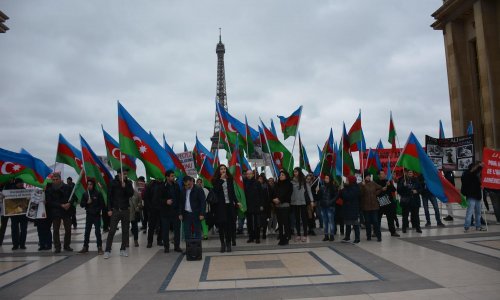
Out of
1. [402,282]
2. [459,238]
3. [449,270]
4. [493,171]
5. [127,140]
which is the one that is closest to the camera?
[402,282]

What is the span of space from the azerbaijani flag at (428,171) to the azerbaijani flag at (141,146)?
6468mm

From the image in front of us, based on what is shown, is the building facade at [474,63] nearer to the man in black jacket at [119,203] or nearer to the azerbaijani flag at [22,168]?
the man in black jacket at [119,203]

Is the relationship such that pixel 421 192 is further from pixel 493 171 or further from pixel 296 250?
pixel 296 250

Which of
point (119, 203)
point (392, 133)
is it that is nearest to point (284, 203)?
point (119, 203)

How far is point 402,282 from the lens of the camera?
21.0ft

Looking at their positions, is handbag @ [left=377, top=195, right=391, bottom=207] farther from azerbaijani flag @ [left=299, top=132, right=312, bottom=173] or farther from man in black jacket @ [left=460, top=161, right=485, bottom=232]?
azerbaijani flag @ [left=299, top=132, right=312, bottom=173]

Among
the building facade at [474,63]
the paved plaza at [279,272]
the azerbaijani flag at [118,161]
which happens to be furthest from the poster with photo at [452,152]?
the building facade at [474,63]

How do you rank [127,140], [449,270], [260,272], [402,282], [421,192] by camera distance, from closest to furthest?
[402,282], [449,270], [260,272], [127,140], [421,192]

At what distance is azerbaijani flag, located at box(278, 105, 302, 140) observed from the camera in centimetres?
1314

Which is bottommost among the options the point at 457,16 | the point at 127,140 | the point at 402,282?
the point at 402,282

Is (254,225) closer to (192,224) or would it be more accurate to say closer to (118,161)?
(192,224)

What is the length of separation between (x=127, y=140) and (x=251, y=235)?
445 cm

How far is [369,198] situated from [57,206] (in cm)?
822

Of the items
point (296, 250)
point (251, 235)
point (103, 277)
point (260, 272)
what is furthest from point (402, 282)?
point (251, 235)
